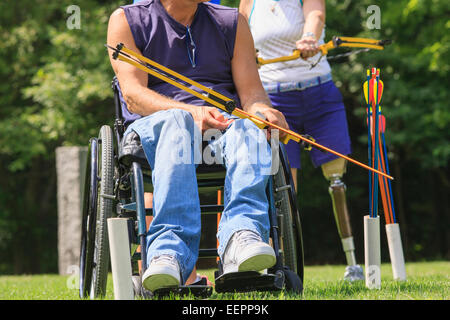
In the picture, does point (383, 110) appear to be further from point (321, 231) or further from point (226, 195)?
point (226, 195)

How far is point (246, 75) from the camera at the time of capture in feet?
9.01

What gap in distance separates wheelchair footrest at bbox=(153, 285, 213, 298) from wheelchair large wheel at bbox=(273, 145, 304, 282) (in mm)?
411

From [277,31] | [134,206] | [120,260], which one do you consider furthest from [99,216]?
[277,31]

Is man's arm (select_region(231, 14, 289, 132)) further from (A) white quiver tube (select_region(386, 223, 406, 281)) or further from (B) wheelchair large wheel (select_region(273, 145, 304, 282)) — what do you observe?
(A) white quiver tube (select_region(386, 223, 406, 281))

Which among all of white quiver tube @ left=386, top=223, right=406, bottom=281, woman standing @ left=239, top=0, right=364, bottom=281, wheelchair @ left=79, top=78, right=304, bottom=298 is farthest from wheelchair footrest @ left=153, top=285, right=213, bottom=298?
woman standing @ left=239, top=0, right=364, bottom=281

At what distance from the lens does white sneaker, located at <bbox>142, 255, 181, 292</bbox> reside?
75.4 inches

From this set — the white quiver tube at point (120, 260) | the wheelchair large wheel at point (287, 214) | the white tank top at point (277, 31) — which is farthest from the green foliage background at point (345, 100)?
the white quiver tube at point (120, 260)

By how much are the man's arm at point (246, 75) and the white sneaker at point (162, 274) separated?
0.82m

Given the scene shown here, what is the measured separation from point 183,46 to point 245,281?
111 centimetres

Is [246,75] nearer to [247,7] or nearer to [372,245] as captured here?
[372,245]

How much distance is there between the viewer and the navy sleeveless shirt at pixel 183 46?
2678mm

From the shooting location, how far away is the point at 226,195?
87.8 inches
